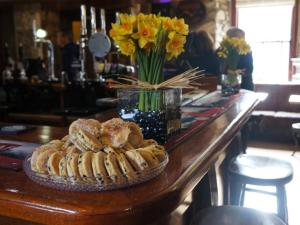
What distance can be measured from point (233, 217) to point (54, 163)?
0.79 metres

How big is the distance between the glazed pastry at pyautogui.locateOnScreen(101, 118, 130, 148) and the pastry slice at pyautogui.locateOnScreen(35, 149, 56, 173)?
0.16 m

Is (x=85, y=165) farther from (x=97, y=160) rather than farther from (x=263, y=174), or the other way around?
(x=263, y=174)

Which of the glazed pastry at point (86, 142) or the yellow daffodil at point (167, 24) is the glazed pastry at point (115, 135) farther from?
the yellow daffodil at point (167, 24)

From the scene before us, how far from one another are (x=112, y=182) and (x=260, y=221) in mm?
715

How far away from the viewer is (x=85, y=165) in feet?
3.05

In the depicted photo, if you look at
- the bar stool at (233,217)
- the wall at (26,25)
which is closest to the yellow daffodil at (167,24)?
the bar stool at (233,217)

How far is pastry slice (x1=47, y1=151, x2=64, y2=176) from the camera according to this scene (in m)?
0.96

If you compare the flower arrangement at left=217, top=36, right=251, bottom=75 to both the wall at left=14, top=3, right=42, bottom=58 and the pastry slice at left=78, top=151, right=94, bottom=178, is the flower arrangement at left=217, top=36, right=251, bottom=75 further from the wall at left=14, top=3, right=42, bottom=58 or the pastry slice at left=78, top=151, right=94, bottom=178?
the wall at left=14, top=3, right=42, bottom=58

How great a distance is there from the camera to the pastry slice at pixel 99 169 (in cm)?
Answer: 92

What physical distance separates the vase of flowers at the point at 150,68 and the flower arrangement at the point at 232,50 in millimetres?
1842

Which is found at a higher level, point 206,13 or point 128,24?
point 206,13

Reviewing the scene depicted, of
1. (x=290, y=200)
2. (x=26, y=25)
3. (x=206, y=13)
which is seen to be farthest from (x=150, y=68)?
(x=26, y=25)

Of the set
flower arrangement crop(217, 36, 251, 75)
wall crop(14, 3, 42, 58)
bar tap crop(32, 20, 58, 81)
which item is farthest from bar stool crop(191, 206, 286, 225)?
wall crop(14, 3, 42, 58)

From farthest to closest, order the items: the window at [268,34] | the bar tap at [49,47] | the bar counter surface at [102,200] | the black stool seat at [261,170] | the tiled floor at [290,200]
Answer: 1. the window at [268,34]
2. the bar tap at [49,47]
3. the tiled floor at [290,200]
4. the black stool seat at [261,170]
5. the bar counter surface at [102,200]
